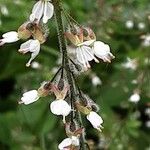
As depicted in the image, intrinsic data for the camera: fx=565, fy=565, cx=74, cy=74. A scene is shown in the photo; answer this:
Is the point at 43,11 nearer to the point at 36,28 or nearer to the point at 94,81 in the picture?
the point at 36,28

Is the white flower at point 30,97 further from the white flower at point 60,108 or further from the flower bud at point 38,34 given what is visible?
the flower bud at point 38,34

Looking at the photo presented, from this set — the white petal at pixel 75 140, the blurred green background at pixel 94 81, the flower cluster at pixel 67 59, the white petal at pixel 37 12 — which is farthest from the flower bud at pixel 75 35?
the blurred green background at pixel 94 81

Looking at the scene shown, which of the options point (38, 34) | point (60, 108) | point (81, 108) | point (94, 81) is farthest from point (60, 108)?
point (94, 81)

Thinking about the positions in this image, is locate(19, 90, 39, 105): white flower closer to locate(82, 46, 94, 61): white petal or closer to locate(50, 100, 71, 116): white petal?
locate(50, 100, 71, 116): white petal

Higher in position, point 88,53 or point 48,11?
point 48,11

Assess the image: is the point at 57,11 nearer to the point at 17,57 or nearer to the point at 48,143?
the point at 48,143

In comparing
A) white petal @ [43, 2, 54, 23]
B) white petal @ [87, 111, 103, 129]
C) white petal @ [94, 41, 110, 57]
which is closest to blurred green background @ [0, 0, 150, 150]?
white petal @ [87, 111, 103, 129]
